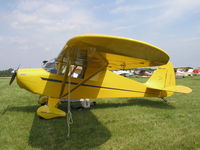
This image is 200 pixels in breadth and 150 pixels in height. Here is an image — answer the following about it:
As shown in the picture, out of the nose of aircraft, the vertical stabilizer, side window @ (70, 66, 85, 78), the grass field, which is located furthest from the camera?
the vertical stabilizer

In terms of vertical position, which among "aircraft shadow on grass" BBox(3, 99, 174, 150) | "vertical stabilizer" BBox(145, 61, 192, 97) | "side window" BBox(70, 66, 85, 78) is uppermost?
"side window" BBox(70, 66, 85, 78)

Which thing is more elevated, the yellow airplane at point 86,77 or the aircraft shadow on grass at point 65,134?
the yellow airplane at point 86,77

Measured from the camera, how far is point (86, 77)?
544cm

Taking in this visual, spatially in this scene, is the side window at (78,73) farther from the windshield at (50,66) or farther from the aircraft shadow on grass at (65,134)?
the aircraft shadow on grass at (65,134)

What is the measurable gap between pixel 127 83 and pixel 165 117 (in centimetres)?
188

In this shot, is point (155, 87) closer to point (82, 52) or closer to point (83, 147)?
point (82, 52)

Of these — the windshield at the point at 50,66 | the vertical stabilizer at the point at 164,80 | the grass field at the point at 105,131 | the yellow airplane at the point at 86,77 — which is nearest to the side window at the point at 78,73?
the yellow airplane at the point at 86,77

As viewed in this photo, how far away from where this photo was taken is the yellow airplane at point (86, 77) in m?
3.87

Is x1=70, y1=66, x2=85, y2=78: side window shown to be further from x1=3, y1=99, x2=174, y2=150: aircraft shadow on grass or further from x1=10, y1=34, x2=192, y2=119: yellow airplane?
x1=3, y1=99, x2=174, y2=150: aircraft shadow on grass

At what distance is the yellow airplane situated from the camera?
12.7 ft

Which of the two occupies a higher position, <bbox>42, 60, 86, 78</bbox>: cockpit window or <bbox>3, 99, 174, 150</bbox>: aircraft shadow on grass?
<bbox>42, 60, 86, 78</bbox>: cockpit window

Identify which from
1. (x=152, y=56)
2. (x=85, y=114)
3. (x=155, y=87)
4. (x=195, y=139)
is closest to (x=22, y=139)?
(x=85, y=114)

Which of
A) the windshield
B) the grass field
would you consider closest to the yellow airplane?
the windshield

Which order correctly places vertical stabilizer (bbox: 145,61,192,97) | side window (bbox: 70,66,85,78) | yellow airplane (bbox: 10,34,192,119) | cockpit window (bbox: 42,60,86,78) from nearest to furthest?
yellow airplane (bbox: 10,34,192,119) < cockpit window (bbox: 42,60,86,78) < side window (bbox: 70,66,85,78) < vertical stabilizer (bbox: 145,61,192,97)
